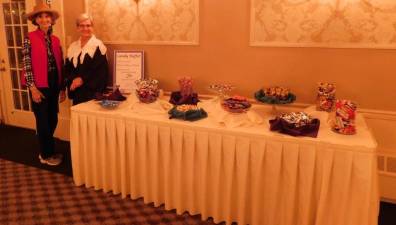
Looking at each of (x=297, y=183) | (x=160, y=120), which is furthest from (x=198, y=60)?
(x=297, y=183)

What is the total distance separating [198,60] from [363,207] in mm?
1687

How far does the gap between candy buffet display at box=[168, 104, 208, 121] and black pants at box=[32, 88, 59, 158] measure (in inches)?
56.5

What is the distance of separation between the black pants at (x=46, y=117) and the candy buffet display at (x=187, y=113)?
1436 mm

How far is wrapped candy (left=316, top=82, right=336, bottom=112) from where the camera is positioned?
89.3 inches

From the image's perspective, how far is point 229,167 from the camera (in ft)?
6.61

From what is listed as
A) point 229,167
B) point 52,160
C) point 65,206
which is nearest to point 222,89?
point 229,167

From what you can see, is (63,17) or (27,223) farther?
(63,17)

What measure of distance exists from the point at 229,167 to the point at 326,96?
0.88 metres

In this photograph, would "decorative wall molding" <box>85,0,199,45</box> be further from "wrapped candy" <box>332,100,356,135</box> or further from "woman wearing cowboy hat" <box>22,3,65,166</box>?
"wrapped candy" <box>332,100,356,135</box>

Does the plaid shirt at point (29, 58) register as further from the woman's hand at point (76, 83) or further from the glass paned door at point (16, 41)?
the glass paned door at point (16, 41)

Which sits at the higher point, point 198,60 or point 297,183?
point 198,60

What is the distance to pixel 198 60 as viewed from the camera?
2.79 m

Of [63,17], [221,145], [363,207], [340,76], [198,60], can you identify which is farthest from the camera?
[63,17]

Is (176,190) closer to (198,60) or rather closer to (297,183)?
(297,183)
